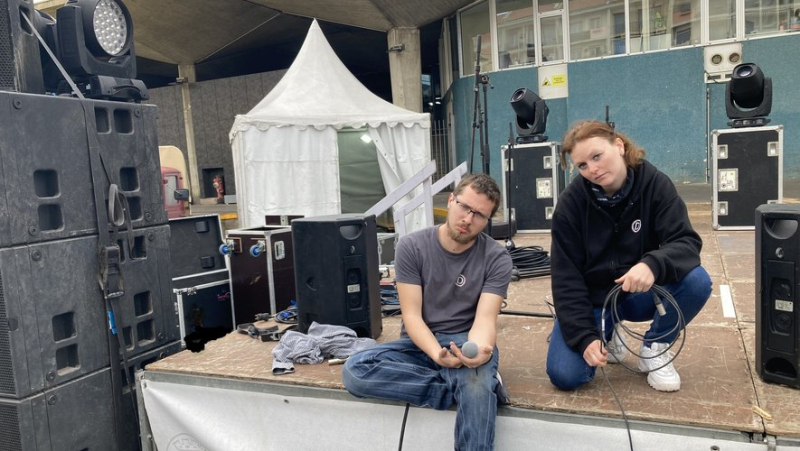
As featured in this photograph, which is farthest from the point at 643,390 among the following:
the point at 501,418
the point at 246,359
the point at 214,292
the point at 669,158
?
the point at 669,158

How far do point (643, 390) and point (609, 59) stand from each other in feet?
32.2

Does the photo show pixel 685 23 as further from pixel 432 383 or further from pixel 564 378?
pixel 432 383

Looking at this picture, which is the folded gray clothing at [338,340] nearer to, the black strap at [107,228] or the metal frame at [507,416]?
the metal frame at [507,416]

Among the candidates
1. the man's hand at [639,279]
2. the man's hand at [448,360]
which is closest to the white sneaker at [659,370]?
the man's hand at [639,279]

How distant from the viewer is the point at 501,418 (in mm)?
2334

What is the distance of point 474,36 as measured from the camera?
1250 centimetres

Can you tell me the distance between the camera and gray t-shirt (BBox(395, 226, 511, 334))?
2473 mm

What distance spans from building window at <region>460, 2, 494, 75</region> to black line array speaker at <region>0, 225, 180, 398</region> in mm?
10008

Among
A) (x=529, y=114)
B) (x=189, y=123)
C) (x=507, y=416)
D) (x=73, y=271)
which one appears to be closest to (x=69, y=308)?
(x=73, y=271)

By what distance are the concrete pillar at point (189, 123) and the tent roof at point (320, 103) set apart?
9.36m

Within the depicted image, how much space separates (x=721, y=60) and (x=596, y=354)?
9.83 m

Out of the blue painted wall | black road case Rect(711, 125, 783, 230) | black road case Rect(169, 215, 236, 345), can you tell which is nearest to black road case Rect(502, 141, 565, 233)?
black road case Rect(711, 125, 783, 230)

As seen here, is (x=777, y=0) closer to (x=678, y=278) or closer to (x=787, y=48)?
(x=787, y=48)

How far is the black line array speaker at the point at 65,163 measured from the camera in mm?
2424
